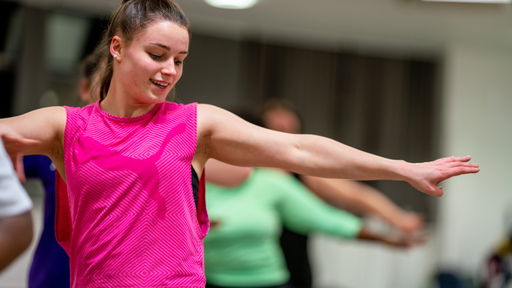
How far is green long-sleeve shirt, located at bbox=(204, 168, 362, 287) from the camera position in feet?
A: 7.91

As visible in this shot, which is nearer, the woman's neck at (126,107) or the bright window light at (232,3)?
the woman's neck at (126,107)

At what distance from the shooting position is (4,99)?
5000mm

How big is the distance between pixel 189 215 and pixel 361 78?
531 centimetres

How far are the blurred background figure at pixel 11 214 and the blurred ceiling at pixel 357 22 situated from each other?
14.4 feet

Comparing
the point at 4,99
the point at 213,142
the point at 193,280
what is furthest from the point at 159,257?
the point at 4,99

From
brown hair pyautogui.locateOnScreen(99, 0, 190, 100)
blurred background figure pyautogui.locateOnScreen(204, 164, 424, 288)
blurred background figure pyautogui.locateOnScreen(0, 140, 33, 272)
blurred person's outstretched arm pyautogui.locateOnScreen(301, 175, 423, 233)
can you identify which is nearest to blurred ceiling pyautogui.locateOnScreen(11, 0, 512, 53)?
blurred person's outstretched arm pyautogui.locateOnScreen(301, 175, 423, 233)

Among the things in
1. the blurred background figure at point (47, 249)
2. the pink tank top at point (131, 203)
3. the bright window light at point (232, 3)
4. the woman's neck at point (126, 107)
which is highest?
the bright window light at point (232, 3)

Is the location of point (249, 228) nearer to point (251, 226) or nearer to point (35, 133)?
point (251, 226)

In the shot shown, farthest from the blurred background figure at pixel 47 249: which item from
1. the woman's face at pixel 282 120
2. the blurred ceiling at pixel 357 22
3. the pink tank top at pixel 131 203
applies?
the blurred ceiling at pixel 357 22

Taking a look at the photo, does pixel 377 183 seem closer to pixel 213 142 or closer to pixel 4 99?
pixel 4 99

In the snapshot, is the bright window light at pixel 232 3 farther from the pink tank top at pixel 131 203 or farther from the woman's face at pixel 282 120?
the pink tank top at pixel 131 203

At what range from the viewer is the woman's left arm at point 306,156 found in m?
1.39

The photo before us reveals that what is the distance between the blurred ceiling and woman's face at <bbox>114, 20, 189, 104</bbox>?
3922 mm

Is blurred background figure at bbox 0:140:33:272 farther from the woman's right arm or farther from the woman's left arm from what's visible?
the woman's left arm
